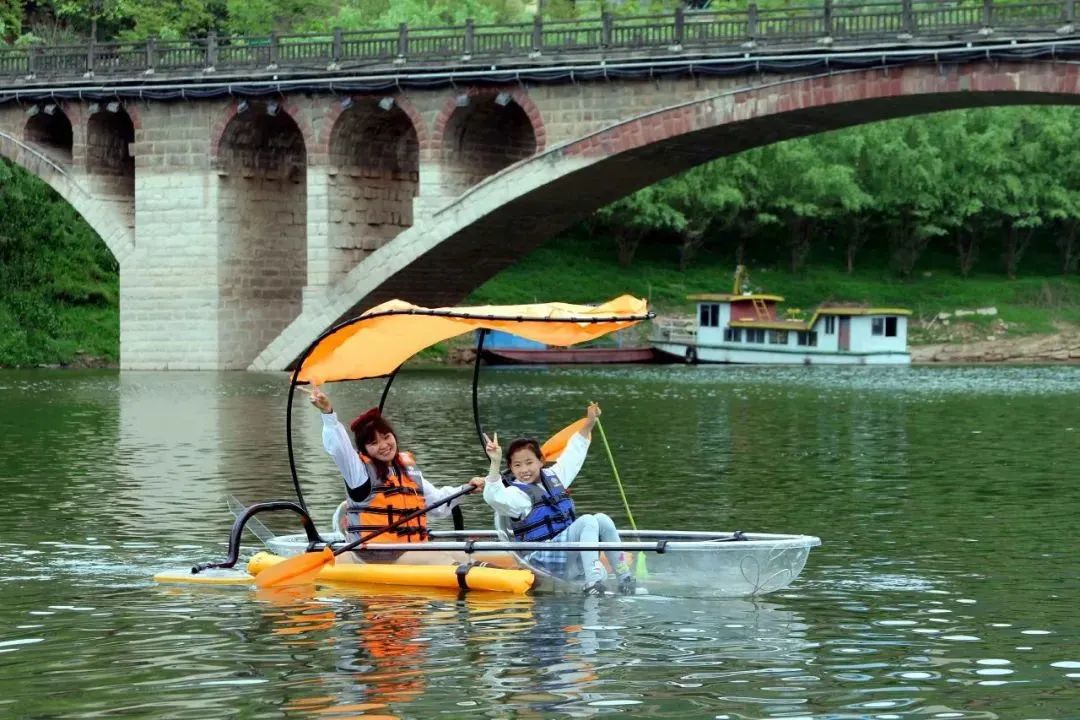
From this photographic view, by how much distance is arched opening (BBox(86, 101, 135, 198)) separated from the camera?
56625mm

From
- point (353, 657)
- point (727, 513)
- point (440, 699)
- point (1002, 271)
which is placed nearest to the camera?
point (440, 699)

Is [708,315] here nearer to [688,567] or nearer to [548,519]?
[548,519]

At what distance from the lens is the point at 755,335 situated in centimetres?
6862

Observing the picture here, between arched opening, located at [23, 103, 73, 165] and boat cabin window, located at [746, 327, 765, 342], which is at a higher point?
arched opening, located at [23, 103, 73, 165]

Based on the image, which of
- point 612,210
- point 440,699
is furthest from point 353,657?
point 612,210

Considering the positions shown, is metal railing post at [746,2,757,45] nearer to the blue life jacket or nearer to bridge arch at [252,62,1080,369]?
bridge arch at [252,62,1080,369]

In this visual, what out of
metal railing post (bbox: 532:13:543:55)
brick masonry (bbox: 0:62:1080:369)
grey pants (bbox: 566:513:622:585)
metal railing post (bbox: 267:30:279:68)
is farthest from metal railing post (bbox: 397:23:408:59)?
grey pants (bbox: 566:513:622:585)

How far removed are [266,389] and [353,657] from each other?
3297cm

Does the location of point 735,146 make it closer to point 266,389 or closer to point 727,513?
point 266,389

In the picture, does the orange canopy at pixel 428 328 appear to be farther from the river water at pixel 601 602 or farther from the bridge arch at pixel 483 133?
the bridge arch at pixel 483 133

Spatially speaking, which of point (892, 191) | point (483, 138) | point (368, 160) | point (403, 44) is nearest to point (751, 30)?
point (403, 44)

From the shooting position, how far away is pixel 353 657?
13.8 metres

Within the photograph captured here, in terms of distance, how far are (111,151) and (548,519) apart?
4281 centimetres

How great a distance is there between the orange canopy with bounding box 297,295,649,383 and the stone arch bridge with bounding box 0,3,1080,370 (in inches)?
1086
